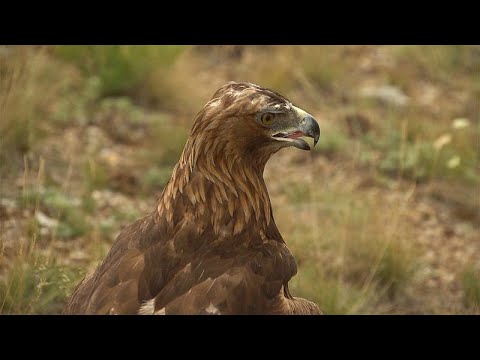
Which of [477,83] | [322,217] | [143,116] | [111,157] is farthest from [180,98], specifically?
[477,83]

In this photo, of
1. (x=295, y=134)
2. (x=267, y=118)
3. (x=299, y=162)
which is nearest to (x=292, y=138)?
(x=295, y=134)

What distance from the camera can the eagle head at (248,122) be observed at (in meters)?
3.47

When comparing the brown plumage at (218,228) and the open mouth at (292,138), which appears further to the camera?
the open mouth at (292,138)

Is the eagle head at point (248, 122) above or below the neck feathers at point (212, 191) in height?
above

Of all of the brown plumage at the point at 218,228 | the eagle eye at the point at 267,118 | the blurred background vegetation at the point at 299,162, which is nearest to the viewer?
the brown plumage at the point at 218,228

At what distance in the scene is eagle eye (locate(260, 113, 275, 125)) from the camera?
3.49 metres

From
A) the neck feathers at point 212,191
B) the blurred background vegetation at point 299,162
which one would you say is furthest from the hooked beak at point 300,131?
the blurred background vegetation at point 299,162

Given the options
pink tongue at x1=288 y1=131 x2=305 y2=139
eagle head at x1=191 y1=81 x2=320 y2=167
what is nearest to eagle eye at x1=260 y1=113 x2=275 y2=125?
eagle head at x1=191 y1=81 x2=320 y2=167

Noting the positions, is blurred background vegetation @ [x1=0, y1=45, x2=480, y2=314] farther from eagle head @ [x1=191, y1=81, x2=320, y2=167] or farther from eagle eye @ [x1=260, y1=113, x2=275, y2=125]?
eagle eye @ [x1=260, y1=113, x2=275, y2=125]

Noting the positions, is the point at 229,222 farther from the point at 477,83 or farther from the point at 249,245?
the point at 477,83

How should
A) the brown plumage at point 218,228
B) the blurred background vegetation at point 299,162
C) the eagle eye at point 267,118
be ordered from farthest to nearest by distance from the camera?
1. the blurred background vegetation at point 299,162
2. the eagle eye at point 267,118
3. the brown plumage at point 218,228

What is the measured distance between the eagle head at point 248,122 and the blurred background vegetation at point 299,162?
50.0 inches

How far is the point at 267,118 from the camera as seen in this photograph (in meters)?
3.51

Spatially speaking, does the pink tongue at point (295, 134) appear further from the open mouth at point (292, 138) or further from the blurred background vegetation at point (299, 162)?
the blurred background vegetation at point (299, 162)
